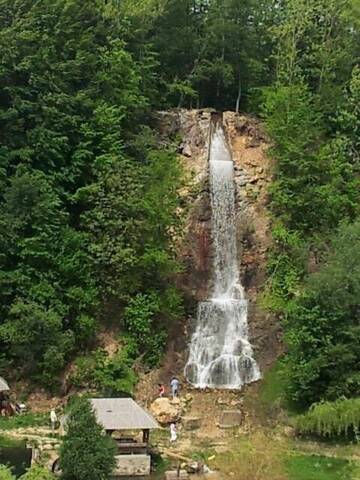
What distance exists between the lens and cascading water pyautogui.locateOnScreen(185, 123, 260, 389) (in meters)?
30.6

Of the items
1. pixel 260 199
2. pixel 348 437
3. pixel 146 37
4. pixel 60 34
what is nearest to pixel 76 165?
pixel 60 34

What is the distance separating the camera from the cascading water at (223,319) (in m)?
30.6

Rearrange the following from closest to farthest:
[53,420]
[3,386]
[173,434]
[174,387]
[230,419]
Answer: [173,434], [53,420], [3,386], [230,419], [174,387]

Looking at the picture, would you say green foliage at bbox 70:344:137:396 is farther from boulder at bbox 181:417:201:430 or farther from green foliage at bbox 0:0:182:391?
boulder at bbox 181:417:201:430

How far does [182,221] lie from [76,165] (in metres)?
5.44

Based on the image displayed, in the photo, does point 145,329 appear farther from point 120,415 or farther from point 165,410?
point 120,415

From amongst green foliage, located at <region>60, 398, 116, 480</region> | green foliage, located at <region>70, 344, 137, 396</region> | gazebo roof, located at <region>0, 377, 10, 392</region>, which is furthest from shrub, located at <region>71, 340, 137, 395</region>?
green foliage, located at <region>60, 398, 116, 480</region>

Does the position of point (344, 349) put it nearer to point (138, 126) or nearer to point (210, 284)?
point (210, 284)

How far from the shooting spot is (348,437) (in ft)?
85.0

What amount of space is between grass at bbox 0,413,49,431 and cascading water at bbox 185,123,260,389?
20.6 feet

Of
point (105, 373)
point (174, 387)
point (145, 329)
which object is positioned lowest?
point (174, 387)

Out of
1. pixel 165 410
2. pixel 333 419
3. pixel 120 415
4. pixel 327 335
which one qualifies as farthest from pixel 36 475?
pixel 327 335

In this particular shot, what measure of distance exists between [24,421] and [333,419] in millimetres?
10778

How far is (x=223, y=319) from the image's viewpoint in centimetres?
3266
